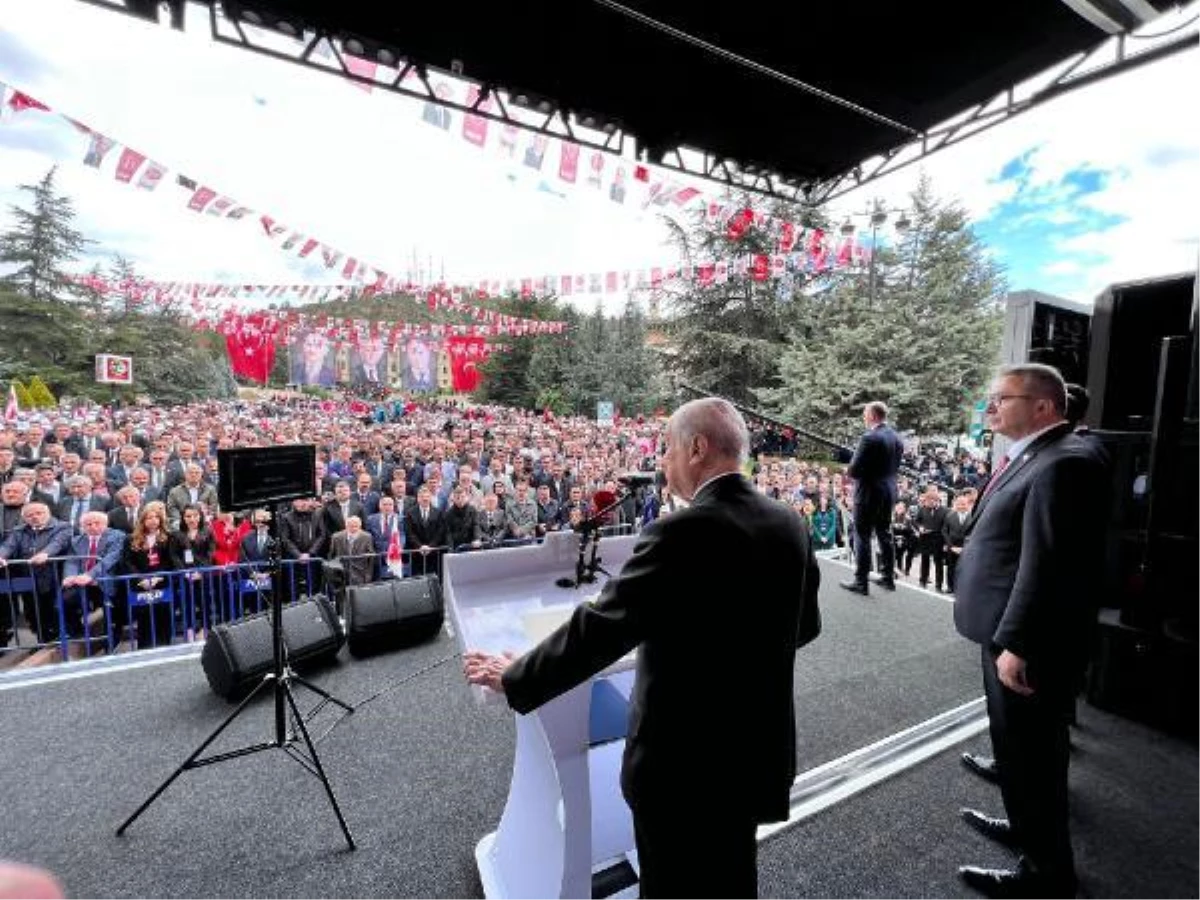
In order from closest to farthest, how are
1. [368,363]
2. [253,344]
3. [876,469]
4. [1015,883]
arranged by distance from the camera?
1. [1015,883]
2. [876,469]
3. [253,344]
4. [368,363]

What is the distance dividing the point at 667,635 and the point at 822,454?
17530mm

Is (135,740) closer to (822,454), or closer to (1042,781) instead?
(1042,781)

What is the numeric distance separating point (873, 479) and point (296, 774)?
454cm

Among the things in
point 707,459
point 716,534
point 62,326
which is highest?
point 62,326

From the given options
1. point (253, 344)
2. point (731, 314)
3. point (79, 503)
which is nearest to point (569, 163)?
point (79, 503)

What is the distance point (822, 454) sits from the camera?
17.4 m

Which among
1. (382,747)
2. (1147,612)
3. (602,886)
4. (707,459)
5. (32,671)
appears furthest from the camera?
(32,671)

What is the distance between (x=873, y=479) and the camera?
15.7ft

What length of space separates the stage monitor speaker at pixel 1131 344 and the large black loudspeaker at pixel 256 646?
5.34m

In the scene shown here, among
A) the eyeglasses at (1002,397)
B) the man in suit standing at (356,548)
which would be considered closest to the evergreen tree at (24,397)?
the man in suit standing at (356,548)

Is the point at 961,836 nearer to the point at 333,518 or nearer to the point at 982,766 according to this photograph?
the point at 982,766

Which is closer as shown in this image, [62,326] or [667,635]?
[667,635]

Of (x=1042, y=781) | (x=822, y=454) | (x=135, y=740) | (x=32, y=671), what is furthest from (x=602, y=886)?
(x=822, y=454)

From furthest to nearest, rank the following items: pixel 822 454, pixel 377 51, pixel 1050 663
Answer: pixel 822 454 → pixel 377 51 → pixel 1050 663
